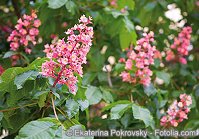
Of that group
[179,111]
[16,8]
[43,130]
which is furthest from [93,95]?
[16,8]

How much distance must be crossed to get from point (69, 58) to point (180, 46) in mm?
1514

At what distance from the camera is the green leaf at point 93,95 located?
81.4 inches

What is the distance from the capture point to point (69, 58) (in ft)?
4.90

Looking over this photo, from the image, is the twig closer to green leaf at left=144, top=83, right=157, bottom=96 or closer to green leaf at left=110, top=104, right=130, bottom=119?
green leaf at left=144, top=83, right=157, bottom=96

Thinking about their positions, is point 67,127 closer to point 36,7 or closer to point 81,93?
point 81,93

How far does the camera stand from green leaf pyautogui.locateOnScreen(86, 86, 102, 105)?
2.07 metres

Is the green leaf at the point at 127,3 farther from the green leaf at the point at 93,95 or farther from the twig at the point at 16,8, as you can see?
the twig at the point at 16,8

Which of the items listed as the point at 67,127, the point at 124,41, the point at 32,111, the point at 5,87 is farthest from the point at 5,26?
the point at 67,127

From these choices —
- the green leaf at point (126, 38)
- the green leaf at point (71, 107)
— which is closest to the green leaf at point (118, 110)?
the green leaf at point (71, 107)

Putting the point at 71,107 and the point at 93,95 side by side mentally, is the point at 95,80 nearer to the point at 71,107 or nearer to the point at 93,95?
the point at 93,95

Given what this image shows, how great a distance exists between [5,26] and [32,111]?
124cm

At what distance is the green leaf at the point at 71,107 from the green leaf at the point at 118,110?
31 cm

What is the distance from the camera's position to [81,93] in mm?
1658
